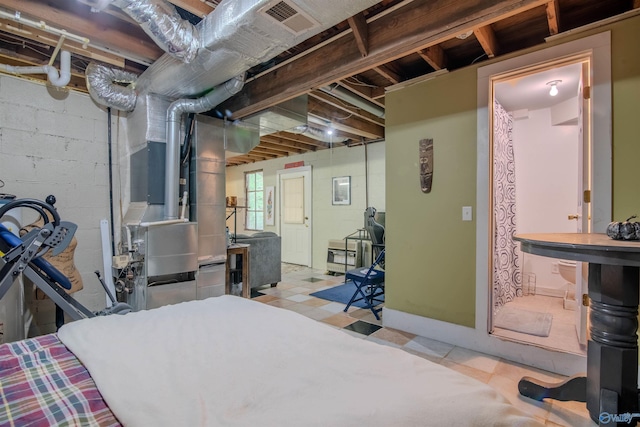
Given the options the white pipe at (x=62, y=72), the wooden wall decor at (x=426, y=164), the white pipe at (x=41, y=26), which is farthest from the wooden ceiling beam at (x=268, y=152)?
the wooden wall decor at (x=426, y=164)

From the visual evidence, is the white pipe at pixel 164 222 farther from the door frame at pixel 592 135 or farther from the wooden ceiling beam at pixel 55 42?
the door frame at pixel 592 135

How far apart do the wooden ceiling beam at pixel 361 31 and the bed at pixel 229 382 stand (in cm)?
191

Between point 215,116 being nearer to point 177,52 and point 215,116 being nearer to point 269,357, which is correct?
point 177,52

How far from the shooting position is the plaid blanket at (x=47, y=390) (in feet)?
2.36

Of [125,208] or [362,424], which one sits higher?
[125,208]

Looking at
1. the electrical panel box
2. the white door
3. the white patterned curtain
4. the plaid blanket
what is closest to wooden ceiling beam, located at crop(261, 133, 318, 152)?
the white door

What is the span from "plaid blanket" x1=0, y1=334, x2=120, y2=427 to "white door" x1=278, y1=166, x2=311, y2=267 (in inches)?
210

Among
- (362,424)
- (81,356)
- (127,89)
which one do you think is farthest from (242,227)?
(362,424)

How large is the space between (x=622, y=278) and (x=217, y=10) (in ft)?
8.59

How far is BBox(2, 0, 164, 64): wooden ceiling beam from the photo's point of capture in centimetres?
211

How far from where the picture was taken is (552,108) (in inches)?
151

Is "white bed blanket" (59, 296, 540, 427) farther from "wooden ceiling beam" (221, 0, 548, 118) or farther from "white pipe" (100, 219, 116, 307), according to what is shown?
"white pipe" (100, 219, 116, 307)

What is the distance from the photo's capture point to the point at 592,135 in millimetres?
2004

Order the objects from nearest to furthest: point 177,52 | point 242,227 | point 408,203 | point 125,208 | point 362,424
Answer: point 362,424
point 177,52
point 408,203
point 125,208
point 242,227
